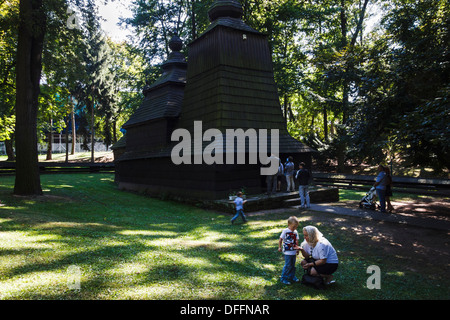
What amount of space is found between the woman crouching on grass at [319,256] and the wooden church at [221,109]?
8056 mm

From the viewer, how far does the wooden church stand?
14.1 metres

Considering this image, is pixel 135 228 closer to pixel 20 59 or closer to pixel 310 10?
pixel 20 59

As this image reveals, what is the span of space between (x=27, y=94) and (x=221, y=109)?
874 centimetres

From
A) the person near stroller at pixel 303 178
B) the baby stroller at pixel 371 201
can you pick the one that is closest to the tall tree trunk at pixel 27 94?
the person near stroller at pixel 303 178

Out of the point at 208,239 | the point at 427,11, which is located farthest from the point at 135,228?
the point at 427,11

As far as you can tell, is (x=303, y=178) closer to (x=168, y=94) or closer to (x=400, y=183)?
(x=400, y=183)

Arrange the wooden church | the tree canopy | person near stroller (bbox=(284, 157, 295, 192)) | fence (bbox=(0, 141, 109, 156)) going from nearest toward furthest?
the tree canopy < the wooden church < person near stroller (bbox=(284, 157, 295, 192)) < fence (bbox=(0, 141, 109, 156))

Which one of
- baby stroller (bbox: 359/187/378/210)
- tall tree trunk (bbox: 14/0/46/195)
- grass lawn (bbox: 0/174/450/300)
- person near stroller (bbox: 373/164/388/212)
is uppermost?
tall tree trunk (bbox: 14/0/46/195)

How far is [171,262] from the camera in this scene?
5785 mm

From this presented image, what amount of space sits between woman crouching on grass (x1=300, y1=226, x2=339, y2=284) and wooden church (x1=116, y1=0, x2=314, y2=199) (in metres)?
8.06

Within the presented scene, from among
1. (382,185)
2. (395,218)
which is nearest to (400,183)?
(382,185)

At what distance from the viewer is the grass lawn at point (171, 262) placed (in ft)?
14.9

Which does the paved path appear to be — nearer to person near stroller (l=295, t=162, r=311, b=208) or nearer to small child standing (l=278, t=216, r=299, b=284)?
person near stroller (l=295, t=162, r=311, b=208)

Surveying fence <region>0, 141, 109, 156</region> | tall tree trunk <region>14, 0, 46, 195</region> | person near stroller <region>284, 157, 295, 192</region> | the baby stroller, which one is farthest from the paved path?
fence <region>0, 141, 109, 156</region>
